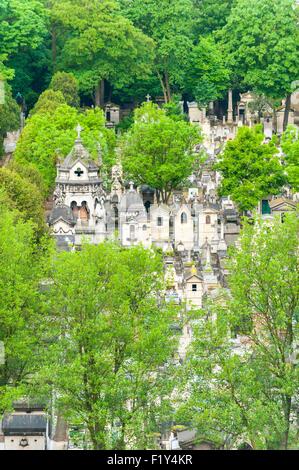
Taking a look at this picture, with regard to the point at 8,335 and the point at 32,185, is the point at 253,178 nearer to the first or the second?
the point at 32,185

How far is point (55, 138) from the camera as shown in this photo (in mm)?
117625

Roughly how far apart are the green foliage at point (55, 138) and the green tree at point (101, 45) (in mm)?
12796

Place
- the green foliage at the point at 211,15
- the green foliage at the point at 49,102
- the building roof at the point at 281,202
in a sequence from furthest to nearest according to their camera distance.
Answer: the green foliage at the point at 211,15, the green foliage at the point at 49,102, the building roof at the point at 281,202

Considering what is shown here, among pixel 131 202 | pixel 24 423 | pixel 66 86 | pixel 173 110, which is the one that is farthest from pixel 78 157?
pixel 24 423

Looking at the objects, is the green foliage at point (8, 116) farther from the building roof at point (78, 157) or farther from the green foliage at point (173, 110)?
the building roof at point (78, 157)

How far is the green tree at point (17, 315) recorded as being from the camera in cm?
7675

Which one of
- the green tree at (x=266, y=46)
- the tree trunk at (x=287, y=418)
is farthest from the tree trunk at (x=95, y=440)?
the green tree at (x=266, y=46)

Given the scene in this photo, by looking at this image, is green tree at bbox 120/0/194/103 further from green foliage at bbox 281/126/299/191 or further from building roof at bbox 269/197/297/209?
building roof at bbox 269/197/297/209

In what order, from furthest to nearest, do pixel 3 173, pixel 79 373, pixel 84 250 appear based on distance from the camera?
pixel 3 173
pixel 84 250
pixel 79 373

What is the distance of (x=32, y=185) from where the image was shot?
106 m
